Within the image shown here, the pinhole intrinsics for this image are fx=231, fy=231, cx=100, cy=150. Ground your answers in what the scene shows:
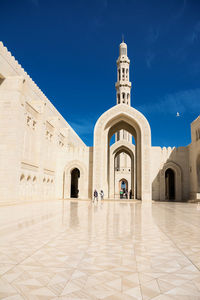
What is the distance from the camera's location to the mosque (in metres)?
16.7

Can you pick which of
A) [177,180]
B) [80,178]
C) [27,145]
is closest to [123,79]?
[177,180]

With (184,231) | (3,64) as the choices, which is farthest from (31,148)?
(184,231)

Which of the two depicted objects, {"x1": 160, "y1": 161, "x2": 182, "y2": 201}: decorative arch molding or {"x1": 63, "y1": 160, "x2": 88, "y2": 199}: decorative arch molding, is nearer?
{"x1": 160, "y1": 161, "x2": 182, "y2": 201}: decorative arch molding

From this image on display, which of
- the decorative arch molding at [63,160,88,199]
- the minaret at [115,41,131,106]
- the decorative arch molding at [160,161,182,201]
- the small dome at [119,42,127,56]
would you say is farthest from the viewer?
the small dome at [119,42,127,56]

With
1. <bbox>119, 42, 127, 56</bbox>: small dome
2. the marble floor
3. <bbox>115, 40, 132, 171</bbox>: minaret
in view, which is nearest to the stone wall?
the marble floor

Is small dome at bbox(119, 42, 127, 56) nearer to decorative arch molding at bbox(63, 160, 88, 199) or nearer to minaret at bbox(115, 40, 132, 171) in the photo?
minaret at bbox(115, 40, 132, 171)

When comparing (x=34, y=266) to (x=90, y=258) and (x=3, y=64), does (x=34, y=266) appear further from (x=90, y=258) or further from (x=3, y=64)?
(x=3, y=64)

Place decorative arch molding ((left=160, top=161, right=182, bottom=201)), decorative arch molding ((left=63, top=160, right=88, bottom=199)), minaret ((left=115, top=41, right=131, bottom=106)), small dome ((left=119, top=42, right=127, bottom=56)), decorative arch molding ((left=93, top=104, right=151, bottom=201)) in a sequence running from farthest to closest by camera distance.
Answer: small dome ((left=119, top=42, right=127, bottom=56)) → minaret ((left=115, top=41, right=131, bottom=106)) → decorative arch molding ((left=63, top=160, right=88, bottom=199)) → decorative arch molding ((left=160, top=161, right=182, bottom=201)) → decorative arch molding ((left=93, top=104, right=151, bottom=201))

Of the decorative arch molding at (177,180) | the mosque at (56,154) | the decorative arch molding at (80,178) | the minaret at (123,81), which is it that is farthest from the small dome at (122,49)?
the decorative arch molding at (80,178)

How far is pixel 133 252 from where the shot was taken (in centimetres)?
426

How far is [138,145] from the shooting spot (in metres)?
24.9

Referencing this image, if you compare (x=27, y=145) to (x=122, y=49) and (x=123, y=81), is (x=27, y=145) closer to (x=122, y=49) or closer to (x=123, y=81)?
(x=123, y=81)

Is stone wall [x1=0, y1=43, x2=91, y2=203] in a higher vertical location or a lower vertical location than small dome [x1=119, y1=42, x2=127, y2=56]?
lower

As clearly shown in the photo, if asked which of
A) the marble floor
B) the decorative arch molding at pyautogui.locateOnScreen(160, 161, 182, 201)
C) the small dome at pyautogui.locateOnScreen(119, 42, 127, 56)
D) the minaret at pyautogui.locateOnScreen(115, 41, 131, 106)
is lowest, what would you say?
the marble floor
